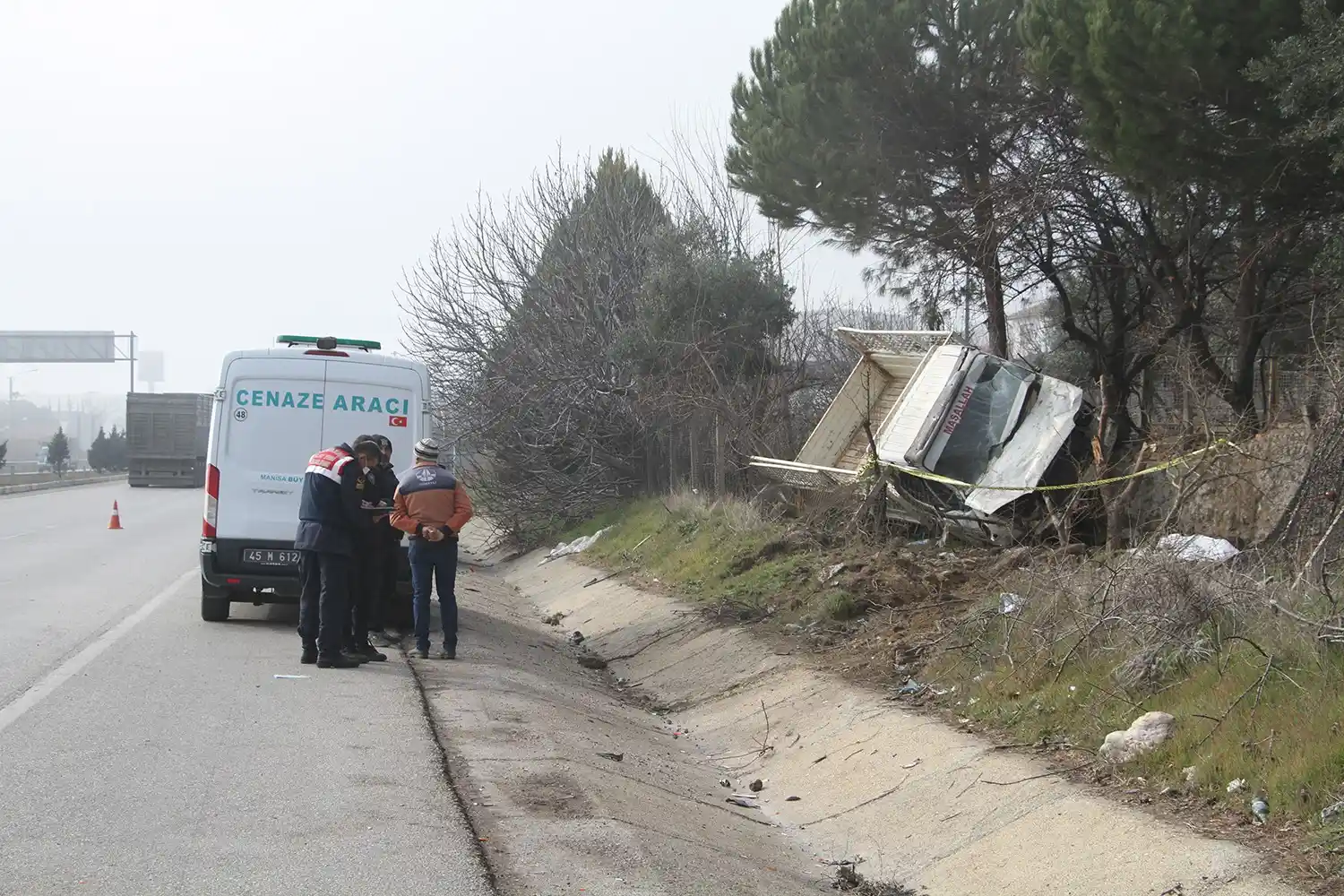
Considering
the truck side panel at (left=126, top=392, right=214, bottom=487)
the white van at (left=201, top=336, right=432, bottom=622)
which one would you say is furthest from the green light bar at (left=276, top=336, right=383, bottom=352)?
the truck side panel at (left=126, top=392, right=214, bottom=487)

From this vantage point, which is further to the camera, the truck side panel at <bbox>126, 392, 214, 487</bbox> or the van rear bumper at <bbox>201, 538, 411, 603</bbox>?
the truck side panel at <bbox>126, 392, 214, 487</bbox>

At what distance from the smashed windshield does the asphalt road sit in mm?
5895

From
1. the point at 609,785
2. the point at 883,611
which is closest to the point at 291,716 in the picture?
the point at 609,785

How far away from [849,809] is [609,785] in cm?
140

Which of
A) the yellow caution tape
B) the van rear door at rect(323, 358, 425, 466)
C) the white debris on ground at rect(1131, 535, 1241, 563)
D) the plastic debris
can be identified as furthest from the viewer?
the plastic debris

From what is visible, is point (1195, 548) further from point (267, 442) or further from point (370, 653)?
point (267, 442)

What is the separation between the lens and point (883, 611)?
36.6 ft

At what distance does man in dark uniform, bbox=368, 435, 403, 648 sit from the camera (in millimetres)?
11109

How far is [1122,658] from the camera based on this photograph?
7438 millimetres

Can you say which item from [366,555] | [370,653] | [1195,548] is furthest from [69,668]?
[1195,548]

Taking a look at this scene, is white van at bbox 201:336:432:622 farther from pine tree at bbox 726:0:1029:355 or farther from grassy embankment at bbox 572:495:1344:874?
pine tree at bbox 726:0:1029:355

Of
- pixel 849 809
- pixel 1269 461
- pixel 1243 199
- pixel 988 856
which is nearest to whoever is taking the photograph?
pixel 988 856

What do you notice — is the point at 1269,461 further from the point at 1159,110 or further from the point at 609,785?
the point at 609,785

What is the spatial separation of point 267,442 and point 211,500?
27.8 inches
